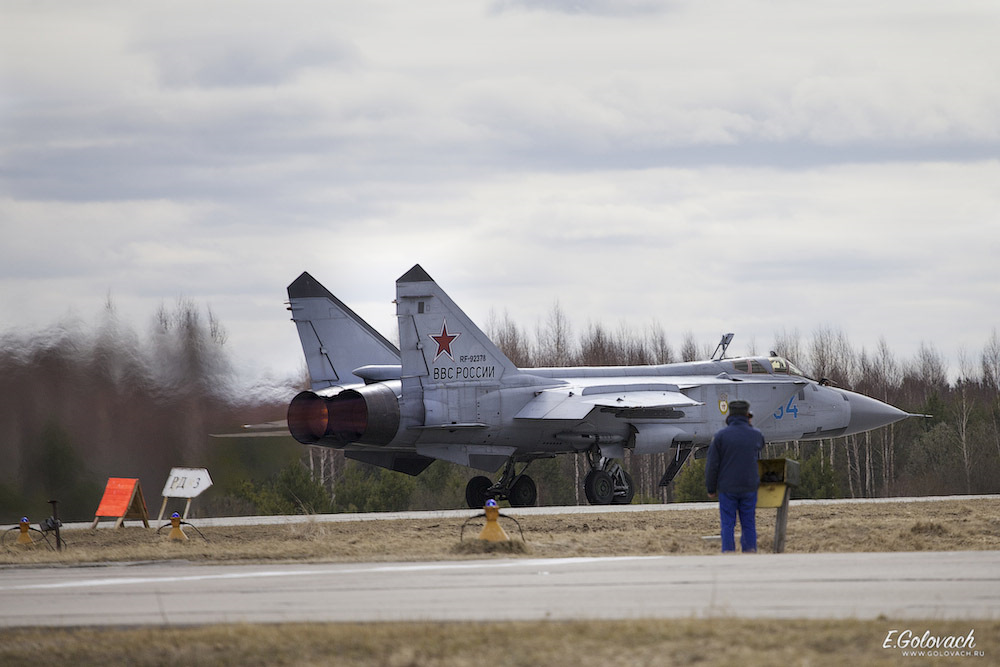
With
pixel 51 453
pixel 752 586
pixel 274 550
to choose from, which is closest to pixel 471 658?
pixel 752 586

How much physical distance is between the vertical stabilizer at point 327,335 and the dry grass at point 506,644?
19985 millimetres

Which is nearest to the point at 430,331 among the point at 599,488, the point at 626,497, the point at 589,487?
the point at 589,487

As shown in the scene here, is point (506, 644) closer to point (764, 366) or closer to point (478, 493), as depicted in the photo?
point (478, 493)

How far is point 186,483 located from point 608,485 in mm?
9251

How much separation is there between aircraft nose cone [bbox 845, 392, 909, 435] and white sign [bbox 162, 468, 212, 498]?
15647 millimetres

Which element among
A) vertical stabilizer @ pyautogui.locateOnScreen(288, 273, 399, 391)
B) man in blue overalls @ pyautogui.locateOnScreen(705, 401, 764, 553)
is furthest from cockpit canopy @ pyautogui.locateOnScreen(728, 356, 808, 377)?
man in blue overalls @ pyautogui.locateOnScreen(705, 401, 764, 553)

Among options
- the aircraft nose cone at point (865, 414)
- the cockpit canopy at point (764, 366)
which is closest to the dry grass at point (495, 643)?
the cockpit canopy at point (764, 366)

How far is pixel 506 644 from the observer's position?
7.12 meters

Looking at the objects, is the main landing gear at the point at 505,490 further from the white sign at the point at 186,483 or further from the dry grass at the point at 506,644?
the dry grass at the point at 506,644

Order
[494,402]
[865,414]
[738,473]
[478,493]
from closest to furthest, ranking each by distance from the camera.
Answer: [738,473]
[494,402]
[478,493]
[865,414]

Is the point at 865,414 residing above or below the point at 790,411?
below

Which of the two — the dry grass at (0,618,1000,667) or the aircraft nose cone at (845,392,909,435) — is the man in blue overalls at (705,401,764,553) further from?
the aircraft nose cone at (845,392,909,435)

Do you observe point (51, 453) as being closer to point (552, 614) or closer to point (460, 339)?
point (460, 339)

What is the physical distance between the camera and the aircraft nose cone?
1182 inches
